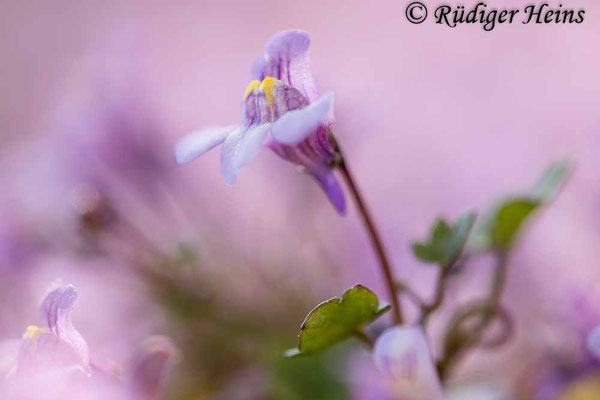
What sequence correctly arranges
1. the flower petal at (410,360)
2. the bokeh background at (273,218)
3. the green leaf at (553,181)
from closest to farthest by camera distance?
the flower petal at (410,360) < the green leaf at (553,181) < the bokeh background at (273,218)

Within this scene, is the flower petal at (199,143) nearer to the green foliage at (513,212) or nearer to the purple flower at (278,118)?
the purple flower at (278,118)

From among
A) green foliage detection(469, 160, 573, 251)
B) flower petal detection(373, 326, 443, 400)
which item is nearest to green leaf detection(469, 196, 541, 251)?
green foliage detection(469, 160, 573, 251)

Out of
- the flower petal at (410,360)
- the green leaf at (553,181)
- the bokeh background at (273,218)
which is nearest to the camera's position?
the flower petal at (410,360)

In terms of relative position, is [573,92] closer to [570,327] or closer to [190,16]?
[570,327]

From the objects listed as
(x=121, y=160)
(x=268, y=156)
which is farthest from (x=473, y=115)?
(x=121, y=160)

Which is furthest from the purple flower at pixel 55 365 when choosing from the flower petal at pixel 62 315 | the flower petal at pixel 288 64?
the flower petal at pixel 288 64

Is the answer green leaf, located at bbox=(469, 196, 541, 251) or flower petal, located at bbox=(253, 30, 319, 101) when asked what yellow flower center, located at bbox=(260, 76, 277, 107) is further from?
green leaf, located at bbox=(469, 196, 541, 251)
